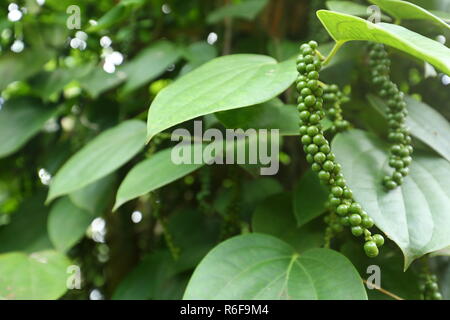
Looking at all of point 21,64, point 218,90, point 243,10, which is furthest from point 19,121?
point 218,90

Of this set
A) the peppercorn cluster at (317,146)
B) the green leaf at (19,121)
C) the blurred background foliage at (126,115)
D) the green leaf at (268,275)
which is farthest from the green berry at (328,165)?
the green leaf at (19,121)

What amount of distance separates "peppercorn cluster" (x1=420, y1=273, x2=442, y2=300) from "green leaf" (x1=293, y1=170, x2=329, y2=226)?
0.15 metres

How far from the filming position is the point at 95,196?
0.77 m

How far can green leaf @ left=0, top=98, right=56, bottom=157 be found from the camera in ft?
2.84

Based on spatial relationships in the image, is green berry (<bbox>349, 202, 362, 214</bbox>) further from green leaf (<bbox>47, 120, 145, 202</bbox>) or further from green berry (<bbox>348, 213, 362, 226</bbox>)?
green leaf (<bbox>47, 120, 145, 202</bbox>)

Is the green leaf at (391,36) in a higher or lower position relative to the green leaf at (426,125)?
higher

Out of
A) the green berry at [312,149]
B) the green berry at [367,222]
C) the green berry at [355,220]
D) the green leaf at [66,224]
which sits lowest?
the green leaf at [66,224]

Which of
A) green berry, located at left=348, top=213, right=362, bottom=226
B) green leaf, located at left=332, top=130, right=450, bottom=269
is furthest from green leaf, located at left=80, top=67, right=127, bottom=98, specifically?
green berry, located at left=348, top=213, right=362, bottom=226

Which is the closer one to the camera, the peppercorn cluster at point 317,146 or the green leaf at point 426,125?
the peppercorn cluster at point 317,146

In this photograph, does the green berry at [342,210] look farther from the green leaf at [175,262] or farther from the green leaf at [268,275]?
the green leaf at [175,262]

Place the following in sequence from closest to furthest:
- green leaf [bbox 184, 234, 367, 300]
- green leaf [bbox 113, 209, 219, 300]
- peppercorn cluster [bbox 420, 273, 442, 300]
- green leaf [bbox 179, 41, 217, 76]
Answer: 1. green leaf [bbox 184, 234, 367, 300]
2. peppercorn cluster [bbox 420, 273, 442, 300]
3. green leaf [bbox 113, 209, 219, 300]
4. green leaf [bbox 179, 41, 217, 76]

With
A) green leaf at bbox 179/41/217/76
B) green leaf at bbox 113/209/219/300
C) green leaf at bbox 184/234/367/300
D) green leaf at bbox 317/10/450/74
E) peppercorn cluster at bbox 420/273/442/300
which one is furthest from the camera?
green leaf at bbox 179/41/217/76

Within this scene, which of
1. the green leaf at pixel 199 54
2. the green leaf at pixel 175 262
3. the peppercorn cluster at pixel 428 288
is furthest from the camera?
the green leaf at pixel 199 54

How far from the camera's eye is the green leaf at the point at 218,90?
1.49 ft
